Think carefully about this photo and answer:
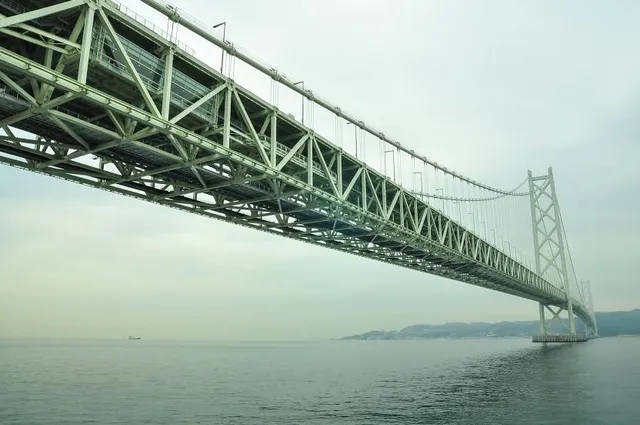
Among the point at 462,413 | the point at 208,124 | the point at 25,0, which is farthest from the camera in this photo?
the point at 462,413

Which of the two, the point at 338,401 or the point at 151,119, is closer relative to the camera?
the point at 151,119

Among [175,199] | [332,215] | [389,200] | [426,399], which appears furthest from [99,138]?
[389,200]

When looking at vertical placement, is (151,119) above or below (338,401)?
above

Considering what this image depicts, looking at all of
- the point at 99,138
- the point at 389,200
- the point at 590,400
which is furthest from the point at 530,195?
the point at 99,138

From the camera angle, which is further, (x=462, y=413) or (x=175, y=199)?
(x=175, y=199)

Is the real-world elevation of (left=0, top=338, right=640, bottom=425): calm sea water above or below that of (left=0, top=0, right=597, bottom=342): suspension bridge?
below

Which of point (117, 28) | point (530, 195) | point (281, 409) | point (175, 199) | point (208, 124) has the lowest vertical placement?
point (281, 409)

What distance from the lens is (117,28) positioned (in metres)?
17.1

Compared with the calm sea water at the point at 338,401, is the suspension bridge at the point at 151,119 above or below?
above

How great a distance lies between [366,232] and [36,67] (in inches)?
1109

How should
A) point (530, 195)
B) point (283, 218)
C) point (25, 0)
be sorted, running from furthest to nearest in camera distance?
point (530, 195) → point (283, 218) → point (25, 0)

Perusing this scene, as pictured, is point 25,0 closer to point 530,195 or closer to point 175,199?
point 175,199

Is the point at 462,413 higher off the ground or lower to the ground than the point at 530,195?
lower

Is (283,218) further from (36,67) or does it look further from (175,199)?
(36,67)
